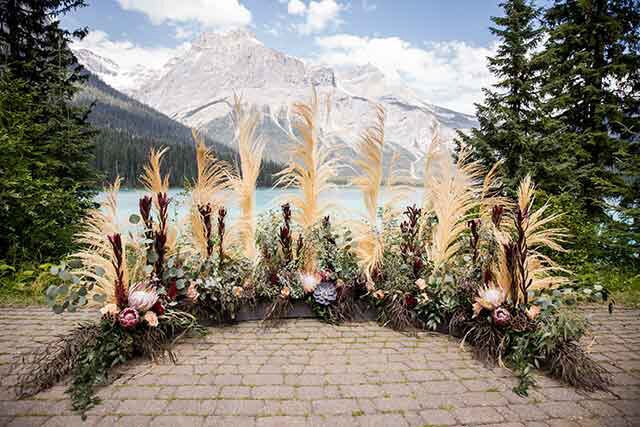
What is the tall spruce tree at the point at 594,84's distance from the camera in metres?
8.47

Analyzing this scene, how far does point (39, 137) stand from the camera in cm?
654

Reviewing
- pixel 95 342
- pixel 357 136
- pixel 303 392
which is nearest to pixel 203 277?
pixel 95 342

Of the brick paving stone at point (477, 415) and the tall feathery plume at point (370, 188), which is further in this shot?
the tall feathery plume at point (370, 188)

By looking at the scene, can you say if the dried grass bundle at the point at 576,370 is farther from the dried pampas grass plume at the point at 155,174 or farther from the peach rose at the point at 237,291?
the dried pampas grass plume at the point at 155,174

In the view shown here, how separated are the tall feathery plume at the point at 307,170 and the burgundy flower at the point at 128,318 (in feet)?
6.46

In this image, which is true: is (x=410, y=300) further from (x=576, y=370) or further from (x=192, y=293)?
(x=192, y=293)

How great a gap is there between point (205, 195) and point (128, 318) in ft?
5.41

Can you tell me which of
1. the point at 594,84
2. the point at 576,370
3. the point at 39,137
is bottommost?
the point at 576,370

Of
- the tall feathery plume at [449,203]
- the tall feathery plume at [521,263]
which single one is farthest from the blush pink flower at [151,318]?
the tall feathery plume at [521,263]

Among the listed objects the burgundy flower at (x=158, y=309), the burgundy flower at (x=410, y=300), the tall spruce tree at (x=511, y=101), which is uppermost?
the tall spruce tree at (x=511, y=101)

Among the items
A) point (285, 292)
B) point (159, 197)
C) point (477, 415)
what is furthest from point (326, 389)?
point (159, 197)

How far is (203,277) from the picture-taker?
372cm

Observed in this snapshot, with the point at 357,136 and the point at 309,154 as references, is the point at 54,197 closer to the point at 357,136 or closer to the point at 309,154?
the point at 309,154

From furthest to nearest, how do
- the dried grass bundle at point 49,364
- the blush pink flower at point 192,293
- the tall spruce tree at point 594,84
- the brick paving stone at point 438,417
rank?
the tall spruce tree at point 594,84 → the blush pink flower at point 192,293 → the dried grass bundle at point 49,364 → the brick paving stone at point 438,417
